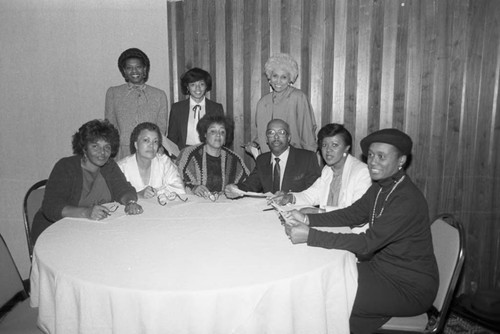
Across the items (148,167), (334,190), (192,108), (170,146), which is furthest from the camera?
(192,108)

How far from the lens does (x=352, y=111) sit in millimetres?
3697

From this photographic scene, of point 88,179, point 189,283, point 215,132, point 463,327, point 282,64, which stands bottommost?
point 463,327

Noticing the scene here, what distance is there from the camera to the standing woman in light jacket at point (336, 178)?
2607 millimetres

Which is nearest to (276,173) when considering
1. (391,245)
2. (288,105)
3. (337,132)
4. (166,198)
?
(337,132)

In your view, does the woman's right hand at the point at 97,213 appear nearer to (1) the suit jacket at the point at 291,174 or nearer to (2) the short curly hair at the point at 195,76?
(1) the suit jacket at the point at 291,174

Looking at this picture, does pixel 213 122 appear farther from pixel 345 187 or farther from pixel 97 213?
pixel 97 213

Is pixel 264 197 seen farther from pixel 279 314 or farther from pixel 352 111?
pixel 352 111

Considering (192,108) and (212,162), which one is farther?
(192,108)

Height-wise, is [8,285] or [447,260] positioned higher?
[447,260]

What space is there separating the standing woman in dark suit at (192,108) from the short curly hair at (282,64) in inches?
21.3

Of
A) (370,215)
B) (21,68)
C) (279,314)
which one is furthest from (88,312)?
(21,68)

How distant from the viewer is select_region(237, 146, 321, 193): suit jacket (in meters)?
3.04

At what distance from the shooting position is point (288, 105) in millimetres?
3518

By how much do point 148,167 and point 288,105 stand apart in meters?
1.32
